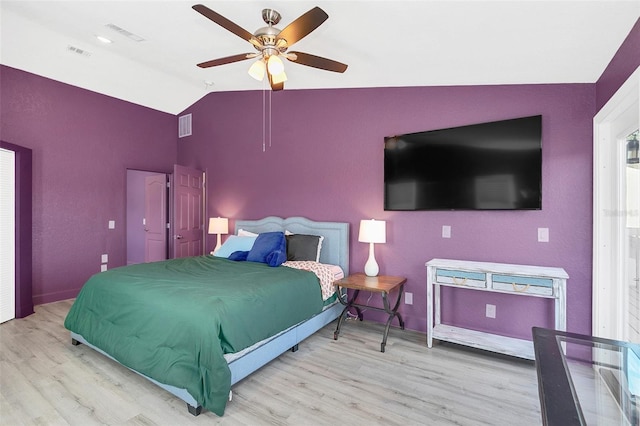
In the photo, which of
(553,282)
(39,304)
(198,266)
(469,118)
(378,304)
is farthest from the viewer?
(39,304)

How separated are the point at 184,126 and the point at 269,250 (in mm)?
3405

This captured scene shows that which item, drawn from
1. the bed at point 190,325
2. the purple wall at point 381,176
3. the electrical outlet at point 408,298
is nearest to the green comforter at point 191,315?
the bed at point 190,325

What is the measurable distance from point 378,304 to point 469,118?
2230mm

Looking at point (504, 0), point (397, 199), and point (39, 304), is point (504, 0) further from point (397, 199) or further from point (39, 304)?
point (39, 304)

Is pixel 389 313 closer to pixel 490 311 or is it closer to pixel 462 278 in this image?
pixel 462 278

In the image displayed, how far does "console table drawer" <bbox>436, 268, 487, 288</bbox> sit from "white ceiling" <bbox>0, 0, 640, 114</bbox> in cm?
179

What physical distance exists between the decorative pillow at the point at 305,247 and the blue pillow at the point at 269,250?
0.40ft

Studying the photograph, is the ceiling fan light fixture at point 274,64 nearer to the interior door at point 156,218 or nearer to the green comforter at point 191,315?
the green comforter at point 191,315

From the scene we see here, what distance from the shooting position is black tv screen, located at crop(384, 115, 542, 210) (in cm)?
283

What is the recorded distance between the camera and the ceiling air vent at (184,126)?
18.5 ft

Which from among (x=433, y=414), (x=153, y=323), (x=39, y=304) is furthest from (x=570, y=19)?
(x=39, y=304)

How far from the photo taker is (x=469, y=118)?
3.17 meters

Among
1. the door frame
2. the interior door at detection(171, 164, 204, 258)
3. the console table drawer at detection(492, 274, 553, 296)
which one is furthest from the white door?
the door frame

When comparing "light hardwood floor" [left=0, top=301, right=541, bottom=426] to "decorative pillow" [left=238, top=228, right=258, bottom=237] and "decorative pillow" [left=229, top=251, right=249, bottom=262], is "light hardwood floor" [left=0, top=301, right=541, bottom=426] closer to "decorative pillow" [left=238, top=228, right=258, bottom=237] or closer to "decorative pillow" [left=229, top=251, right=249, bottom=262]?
"decorative pillow" [left=229, top=251, right=249, bottom=262]
